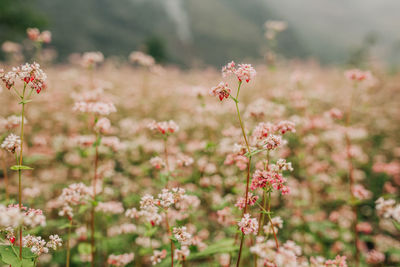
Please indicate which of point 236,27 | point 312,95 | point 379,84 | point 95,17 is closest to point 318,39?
point 236,27

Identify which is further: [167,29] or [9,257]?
[167,29]

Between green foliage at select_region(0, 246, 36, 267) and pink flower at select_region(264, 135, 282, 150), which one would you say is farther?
pink flower at select_region(264, 135, 282, 150)

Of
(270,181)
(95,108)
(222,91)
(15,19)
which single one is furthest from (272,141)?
(15,19)

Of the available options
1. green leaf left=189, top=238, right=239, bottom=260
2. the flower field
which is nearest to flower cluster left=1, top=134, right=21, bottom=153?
the flower field

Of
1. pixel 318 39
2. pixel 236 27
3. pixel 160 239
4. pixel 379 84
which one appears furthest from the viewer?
pixel 318 39

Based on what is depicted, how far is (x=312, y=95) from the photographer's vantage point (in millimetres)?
6051

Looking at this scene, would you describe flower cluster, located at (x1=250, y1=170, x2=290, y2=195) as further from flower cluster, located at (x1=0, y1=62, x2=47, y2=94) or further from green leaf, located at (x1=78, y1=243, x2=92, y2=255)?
green leaf, located at (x1=78, y1=243, x2=92, y2=255)

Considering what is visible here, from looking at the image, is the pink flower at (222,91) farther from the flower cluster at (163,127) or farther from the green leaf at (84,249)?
the green leaf at (84,249)

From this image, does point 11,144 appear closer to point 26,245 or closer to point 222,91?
point 26,245

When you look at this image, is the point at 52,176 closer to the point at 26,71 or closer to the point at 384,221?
the point at 26,71

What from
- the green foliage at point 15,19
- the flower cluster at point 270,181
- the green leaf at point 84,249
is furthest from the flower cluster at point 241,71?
the green foliage at point 15,19

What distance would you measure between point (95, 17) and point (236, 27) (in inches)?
1863

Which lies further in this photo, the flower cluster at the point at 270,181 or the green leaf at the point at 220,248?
the green leaf at the point at 220,248

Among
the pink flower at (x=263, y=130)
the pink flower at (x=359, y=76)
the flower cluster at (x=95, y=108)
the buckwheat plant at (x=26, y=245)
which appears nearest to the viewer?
the buckwheat plant at (x=26, y=245)
